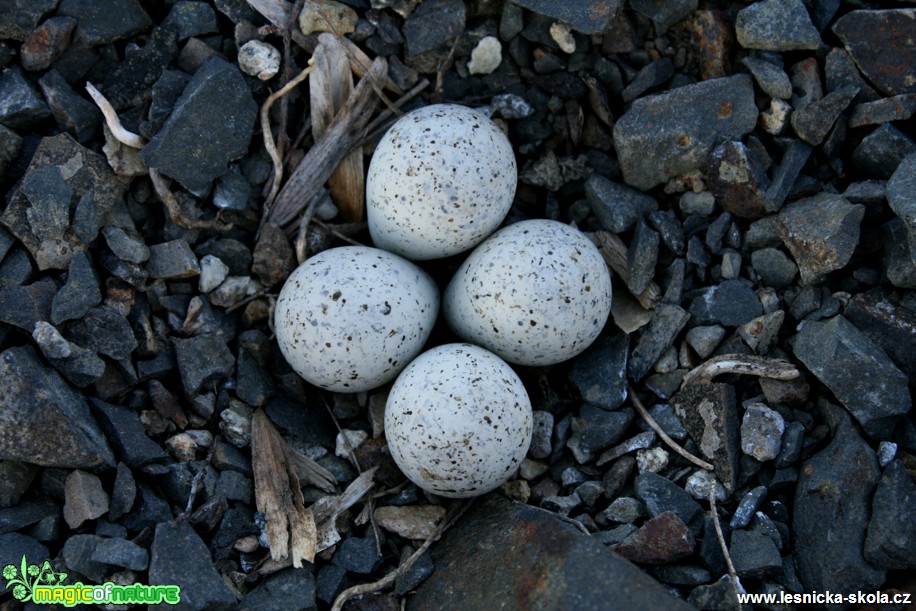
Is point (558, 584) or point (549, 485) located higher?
point (558, 584)

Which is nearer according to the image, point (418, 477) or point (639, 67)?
point (418, 477)

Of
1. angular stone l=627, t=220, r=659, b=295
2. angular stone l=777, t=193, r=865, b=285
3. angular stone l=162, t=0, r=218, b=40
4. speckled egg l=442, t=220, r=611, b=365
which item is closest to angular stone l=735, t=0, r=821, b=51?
angular stone l=777, t=193, r=865, b=285

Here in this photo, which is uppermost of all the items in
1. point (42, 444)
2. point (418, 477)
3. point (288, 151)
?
point (288, 151)

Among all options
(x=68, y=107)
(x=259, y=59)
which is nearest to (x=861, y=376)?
(x=259, y=59)

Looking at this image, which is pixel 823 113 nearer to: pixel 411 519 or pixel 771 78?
pixel 771 78

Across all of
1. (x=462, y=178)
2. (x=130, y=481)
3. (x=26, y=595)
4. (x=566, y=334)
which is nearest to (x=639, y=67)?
(x=462, y=178)

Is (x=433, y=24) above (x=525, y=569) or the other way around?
above

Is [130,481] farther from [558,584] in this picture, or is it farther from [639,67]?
[639,67]
